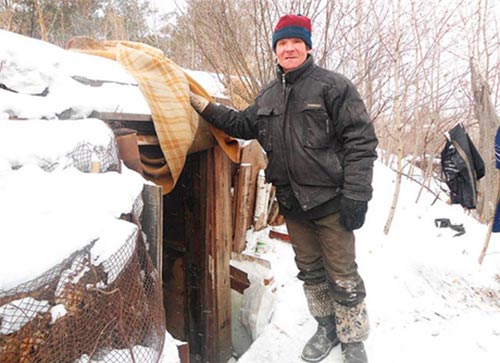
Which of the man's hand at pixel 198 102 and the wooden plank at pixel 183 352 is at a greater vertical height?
the man's hand at pixel 198 102

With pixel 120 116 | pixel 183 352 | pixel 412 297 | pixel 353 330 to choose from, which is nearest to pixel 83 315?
pixel 183 352

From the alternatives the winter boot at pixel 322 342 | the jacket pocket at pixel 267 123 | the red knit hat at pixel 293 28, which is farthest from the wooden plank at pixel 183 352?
the red knit hat at pixel 293 28

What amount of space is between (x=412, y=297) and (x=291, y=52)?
8.15ft

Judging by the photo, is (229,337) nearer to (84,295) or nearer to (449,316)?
(449,316)

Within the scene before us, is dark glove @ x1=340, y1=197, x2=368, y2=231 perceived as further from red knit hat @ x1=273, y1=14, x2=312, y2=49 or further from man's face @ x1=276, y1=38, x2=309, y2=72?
red knit hat @ x1=273, y1=14, x2=312, y2=49

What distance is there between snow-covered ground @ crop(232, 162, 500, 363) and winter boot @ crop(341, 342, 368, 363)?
0.11m

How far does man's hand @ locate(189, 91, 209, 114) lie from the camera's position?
2.59 metres

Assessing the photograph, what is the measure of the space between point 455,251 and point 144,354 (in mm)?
3807

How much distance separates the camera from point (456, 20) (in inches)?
197

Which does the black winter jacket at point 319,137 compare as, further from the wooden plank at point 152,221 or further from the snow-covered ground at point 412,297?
the snow-covered ground at point 412,297

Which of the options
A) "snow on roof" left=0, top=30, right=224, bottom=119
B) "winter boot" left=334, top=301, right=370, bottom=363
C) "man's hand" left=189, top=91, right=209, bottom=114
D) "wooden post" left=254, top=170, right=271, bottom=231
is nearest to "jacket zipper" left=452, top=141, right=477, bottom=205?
"wooden post" left=254, top=170, right=271, bottom=231

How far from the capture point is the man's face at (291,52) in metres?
2.24

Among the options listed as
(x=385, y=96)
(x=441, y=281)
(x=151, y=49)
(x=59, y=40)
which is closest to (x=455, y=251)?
(x=441, y=281)

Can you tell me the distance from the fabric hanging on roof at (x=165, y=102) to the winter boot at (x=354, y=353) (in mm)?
1740
